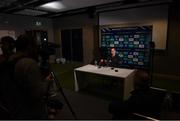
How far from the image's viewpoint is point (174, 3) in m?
4.14

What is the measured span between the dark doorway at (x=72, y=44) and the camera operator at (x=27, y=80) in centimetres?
559

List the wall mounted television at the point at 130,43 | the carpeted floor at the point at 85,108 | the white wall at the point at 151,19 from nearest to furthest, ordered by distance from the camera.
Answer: the carpeted floor at the point at 85,108 → the white wall at the point at 151,19 → the wall mounted television at the point at 130,43

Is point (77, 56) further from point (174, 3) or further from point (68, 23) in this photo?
point (174, 3)

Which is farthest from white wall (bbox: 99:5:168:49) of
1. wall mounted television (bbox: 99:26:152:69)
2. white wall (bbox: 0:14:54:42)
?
white wall (bbox: 0:14:54:42)

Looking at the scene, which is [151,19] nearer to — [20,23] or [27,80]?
[27,80]

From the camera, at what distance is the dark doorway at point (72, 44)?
22.2ft

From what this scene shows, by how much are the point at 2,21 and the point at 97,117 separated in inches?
220

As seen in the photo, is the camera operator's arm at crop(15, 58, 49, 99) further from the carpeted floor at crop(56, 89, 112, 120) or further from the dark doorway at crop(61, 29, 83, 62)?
the dark doorway at crop(61, 29, 83, 62)

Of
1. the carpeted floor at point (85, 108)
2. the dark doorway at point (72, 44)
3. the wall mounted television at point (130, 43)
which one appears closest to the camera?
the carpeted floor at point (85, 108)

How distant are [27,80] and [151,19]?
446cm

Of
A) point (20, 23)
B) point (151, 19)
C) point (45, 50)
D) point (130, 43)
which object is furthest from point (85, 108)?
point (20, 23)

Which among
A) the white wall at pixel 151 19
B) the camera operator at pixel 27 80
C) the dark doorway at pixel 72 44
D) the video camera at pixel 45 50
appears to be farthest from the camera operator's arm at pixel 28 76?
the dark doorway at pixel 72 44

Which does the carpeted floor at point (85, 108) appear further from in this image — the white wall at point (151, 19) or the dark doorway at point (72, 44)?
the dark doorway at point (72, 44)

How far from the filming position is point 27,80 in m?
1.03
